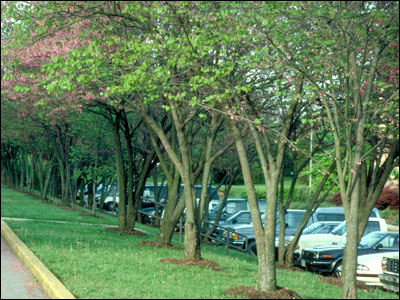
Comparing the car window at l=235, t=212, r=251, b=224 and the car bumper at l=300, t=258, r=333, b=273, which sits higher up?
the car window at l=235, t=212, r=251, b=224

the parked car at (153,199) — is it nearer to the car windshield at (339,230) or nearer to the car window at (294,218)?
the car window at (294,218)

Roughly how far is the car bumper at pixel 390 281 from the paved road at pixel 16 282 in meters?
7.38

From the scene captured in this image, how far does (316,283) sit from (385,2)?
589 cm

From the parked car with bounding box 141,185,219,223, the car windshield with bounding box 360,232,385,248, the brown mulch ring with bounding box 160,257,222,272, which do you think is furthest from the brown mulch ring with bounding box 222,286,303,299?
the parked car with bounding box 141,185,219,223

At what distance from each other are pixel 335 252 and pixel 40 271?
9.37m

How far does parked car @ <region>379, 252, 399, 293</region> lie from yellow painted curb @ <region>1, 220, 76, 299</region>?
7178 mm

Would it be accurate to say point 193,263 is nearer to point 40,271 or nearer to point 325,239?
point 40,271

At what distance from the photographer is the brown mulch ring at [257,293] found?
382 inches

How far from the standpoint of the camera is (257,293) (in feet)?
32.2

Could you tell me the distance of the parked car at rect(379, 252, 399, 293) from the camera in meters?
13.9

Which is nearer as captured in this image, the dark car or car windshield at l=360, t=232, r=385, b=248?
the dark car

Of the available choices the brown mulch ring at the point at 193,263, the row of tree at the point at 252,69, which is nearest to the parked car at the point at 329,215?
the row of tree at the point at 252,69

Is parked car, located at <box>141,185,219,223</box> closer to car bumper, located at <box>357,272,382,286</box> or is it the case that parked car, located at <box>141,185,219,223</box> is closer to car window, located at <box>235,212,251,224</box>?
car window, located at <box>235,212,251,224</box>

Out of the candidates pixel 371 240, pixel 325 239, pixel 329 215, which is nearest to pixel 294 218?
pixel 325 239
